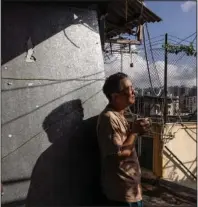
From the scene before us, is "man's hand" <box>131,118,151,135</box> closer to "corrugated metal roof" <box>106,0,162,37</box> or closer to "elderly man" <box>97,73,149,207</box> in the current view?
"elderly man" <box>97,73,149,207</box>

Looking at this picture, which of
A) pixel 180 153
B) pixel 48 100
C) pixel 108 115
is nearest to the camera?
pixel 108 115

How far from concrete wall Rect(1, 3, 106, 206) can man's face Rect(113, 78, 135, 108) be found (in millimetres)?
519

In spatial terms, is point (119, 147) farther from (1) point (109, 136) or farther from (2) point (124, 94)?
(2) point (124, 94)

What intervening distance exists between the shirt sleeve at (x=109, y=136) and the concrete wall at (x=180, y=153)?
473cm

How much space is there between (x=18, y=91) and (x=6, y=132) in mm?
359

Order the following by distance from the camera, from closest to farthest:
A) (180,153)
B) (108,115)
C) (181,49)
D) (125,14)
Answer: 1. (108,115)
2. (125,14)
3. (181,49)
4. (180,153)

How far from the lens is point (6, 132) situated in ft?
7.85

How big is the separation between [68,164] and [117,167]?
1.93 feet

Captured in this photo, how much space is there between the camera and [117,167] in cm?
213

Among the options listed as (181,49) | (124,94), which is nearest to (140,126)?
(124,94)

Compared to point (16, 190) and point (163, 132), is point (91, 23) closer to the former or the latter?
point (16, 190)

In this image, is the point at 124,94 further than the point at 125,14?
No

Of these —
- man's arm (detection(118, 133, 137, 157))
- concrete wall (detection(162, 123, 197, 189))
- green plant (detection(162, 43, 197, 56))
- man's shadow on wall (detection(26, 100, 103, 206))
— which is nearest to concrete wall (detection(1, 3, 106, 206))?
man's shadow on wall (detection(26, 100, 103, 206))

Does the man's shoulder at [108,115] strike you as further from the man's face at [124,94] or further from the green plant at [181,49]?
the green plant at [181,49]
